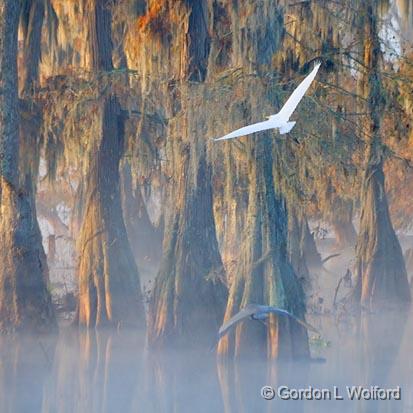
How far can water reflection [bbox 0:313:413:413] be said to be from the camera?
15.4m

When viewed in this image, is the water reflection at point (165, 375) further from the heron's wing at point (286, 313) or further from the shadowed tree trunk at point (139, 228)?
the shadowed tree trunk at point (139, 228)

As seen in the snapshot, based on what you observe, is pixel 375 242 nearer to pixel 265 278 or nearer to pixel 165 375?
pixel 265 278

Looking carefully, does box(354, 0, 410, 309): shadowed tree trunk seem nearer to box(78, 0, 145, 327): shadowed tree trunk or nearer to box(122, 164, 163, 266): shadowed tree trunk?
box(78, 0, 145, 327): shadowed tree trunk

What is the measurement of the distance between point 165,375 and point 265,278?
1.81 m

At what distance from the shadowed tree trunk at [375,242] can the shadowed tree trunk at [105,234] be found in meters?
4.31

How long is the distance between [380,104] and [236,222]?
3608 mm

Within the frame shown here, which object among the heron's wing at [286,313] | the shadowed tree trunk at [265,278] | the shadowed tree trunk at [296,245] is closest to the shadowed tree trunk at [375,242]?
the shadowed tree trunk at [296,245]

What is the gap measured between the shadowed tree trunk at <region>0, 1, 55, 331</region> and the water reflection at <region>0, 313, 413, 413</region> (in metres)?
0.44

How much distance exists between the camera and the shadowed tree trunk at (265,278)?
17.1 meters

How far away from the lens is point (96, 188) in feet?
69.4

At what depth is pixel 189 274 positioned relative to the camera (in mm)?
18531

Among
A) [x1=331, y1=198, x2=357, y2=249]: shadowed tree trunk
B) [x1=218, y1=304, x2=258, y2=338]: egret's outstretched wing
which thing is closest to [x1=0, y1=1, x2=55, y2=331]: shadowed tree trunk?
[x1=218, y1=304, x2=258, y2=338]: egret's outstretched wing

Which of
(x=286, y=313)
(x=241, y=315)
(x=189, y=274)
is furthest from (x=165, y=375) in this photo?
(x=286, y=313)

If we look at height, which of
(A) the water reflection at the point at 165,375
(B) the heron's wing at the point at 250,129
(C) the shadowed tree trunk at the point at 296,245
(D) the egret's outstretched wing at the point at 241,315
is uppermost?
(B) the heron's wing at the point at 250,129
